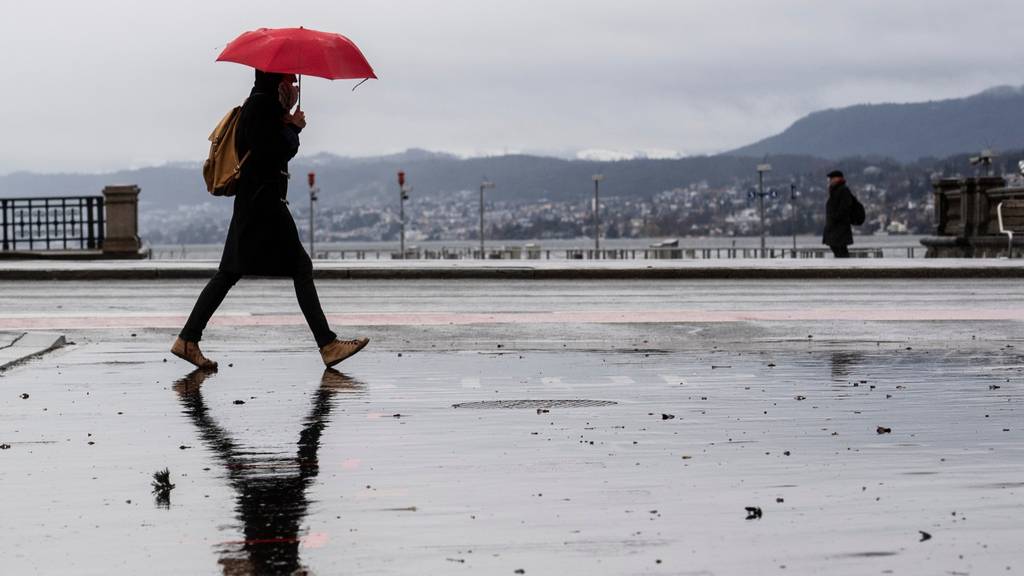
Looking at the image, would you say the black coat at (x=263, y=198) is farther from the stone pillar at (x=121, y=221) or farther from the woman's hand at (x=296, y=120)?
the stone pillar at (x=121, y=221)

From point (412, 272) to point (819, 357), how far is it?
46.0ft

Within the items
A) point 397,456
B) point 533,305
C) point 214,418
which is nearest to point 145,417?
point 214,418

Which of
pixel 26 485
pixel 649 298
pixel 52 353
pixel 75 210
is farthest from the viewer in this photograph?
pixel 75 210

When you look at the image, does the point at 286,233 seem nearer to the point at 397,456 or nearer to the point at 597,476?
the point at 397,456

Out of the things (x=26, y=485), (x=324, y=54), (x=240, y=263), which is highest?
(x=324, y=54)

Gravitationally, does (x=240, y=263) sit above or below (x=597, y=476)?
above

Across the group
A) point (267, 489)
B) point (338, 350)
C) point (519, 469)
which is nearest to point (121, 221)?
point (338, 350)

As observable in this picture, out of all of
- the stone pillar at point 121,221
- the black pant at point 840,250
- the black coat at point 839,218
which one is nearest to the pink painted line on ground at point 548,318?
the black coat at point 839,218

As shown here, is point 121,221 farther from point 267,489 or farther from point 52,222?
point 267,489

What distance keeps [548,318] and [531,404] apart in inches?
276

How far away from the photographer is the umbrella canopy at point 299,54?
36.2 feet

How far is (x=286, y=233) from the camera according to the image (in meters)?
11.0

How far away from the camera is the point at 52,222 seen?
3622cm

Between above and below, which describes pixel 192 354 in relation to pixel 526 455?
above
